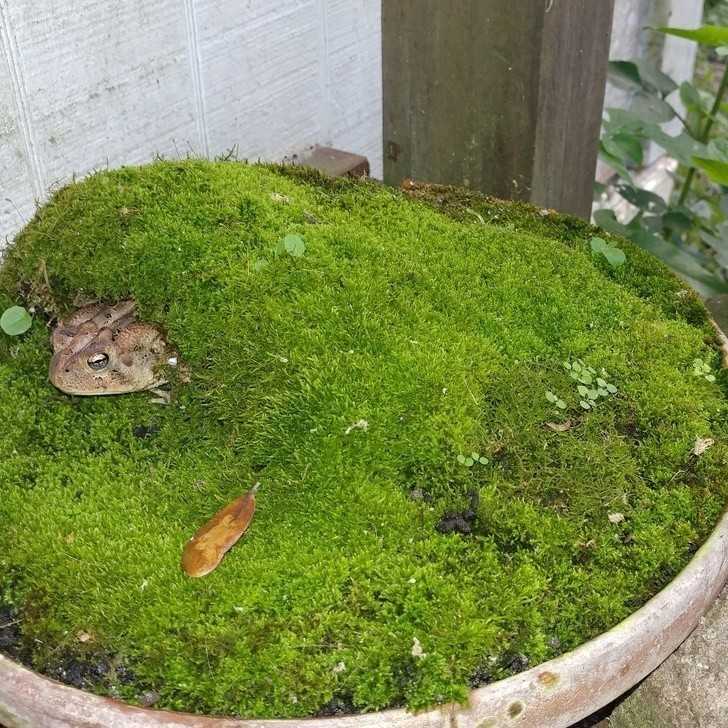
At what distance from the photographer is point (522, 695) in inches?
47.2

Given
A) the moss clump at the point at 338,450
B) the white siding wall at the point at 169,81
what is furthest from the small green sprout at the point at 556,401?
the white siding wall at the point at 169,81

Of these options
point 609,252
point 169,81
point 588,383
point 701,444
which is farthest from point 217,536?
point 169,81

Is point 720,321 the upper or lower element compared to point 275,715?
lower

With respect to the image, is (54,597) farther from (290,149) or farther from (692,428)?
A: (290,149)

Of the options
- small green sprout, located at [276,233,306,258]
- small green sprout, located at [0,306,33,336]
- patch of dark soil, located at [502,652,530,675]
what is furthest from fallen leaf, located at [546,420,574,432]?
small green sprout, located at [0,306,33,336]

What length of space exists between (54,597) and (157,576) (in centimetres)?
16

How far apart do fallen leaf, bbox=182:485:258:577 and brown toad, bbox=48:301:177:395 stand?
13.6 inches

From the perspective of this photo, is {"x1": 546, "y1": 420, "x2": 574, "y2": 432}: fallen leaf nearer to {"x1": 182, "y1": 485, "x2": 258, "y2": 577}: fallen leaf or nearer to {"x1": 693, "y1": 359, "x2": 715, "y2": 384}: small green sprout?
{"x1": 693, "y1": 359, "x2": 715, "y2": 384}: small green sprout

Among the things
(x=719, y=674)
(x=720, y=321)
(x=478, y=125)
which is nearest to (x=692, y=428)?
(x=719, y=674)

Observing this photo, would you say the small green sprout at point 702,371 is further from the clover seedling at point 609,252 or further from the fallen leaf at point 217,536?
the fallen leaf at point 217,536

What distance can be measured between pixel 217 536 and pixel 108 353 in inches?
17.5

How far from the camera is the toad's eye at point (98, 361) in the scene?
5.32 feet

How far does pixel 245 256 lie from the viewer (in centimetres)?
171

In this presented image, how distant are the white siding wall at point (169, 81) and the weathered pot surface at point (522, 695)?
1.38 metres
